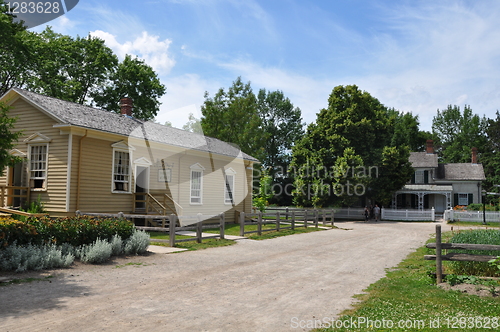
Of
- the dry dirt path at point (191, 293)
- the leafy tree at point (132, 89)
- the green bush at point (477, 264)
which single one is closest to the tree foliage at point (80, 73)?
the leafy tree at point (132, 89)

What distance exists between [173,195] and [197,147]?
10.7 feet

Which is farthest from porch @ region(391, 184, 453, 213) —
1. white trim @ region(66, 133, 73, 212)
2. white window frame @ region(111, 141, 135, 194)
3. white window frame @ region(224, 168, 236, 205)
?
white trim @ region(66, 133, 73, 212)

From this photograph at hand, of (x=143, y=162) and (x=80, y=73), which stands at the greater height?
(x=80, y=73)

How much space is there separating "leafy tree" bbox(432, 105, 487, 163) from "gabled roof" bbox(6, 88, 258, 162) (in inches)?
2336

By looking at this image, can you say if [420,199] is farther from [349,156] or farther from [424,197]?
[349,156]

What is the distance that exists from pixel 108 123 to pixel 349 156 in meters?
23.8

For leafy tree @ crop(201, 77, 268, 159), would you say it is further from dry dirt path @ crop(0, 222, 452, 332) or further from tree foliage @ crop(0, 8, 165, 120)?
dry dirt path @ crop(0, 222, 452, 332)

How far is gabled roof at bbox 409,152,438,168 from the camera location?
50.8m

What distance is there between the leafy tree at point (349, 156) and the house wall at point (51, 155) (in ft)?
83.9

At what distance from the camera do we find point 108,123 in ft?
64.0

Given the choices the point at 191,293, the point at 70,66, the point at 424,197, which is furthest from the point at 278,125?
the point at 191,293

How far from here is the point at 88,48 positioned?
42.1 meters

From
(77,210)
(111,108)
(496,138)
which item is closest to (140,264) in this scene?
(77,210)

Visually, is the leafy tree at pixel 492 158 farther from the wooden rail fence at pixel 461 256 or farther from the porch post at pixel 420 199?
the wooden rail fence at pixel 461 256
